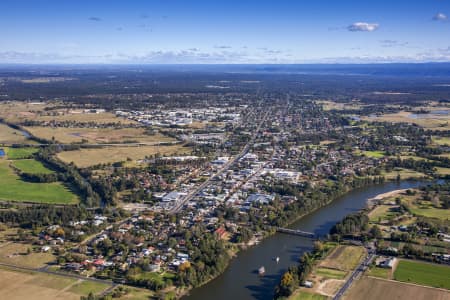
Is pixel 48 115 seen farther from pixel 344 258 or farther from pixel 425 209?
pixel 344 258

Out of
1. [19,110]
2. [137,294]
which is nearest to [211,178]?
[137,294]

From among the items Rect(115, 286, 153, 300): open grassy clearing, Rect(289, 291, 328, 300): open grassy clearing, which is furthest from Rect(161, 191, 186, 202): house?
Rect(289, 291, 328, 300): open grassy clearing

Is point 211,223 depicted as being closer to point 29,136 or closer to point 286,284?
point 286,284

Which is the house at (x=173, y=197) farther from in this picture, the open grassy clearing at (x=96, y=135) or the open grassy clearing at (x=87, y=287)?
the open grassy clearing at (x=96, y=135)

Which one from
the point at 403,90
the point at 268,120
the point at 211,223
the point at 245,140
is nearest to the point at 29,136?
the point at 245,140

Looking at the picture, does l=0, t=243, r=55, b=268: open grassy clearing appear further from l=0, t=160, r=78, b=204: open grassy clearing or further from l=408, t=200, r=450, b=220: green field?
l=408, t=200, r=450, b=220: green field

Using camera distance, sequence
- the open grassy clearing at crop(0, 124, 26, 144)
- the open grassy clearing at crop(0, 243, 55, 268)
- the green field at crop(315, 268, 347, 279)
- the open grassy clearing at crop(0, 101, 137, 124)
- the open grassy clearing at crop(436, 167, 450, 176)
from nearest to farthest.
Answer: the green field at crop(315, 268, 347, 279) < the open grassy clearing at crop(0, 243, 55, 268) < the open grassy clearing at crop(436, 167, 450, 176) < the open grassy clearing at crop(0, 124, 26, 144) < the open grassy clearing at crop(0, 101, 137, 124)
